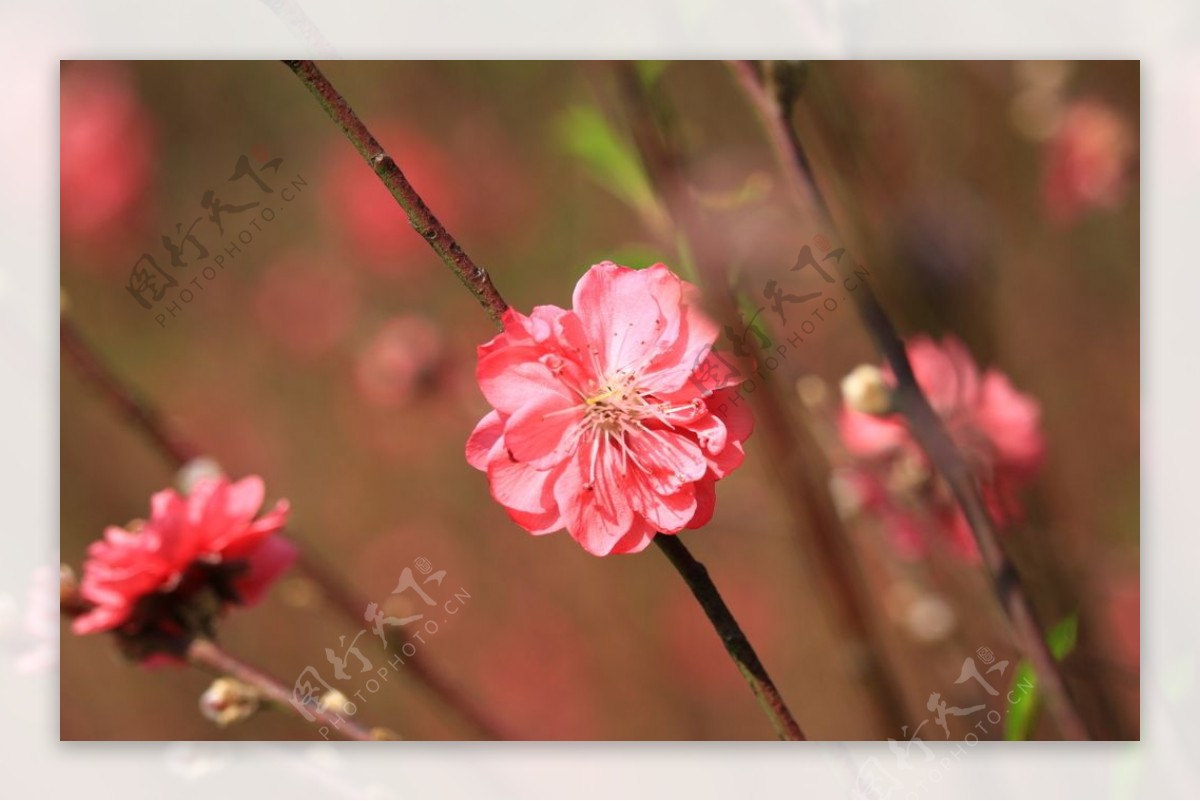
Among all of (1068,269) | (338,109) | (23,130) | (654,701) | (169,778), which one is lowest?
(654,701)

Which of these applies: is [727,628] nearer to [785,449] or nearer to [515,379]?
[515,379]

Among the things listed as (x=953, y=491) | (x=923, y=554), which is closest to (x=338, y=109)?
(x=953, y=491)

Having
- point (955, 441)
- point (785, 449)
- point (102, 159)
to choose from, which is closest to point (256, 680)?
point (785, 449)

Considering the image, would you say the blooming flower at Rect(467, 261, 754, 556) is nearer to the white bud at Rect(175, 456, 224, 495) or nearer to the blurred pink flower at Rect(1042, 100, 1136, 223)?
the white bud at Rect(175, 456, 224, 495)

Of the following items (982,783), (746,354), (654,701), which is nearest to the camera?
(746,354)

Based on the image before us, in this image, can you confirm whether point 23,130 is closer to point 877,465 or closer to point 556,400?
point 556,400

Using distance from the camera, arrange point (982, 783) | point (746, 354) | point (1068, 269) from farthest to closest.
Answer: point (1068, 269), point (982, 783), point (746, 354)

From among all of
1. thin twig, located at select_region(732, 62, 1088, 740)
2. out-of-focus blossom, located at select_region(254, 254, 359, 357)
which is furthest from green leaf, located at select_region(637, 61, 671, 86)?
out-of-focus blossom, located at select_region(254, 254, 359, 357)
